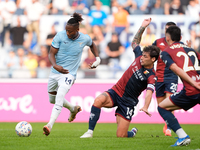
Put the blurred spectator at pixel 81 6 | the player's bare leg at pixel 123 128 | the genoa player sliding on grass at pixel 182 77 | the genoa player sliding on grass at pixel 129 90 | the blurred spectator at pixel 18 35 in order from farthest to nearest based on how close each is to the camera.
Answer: the blurred spectator at pixel 81 6
the blurred spectator at pixel 18 35
the player's bare leg at pixel 123 128
the genoa player sliding on grass at pixel 129 90
the genoa player sliding on grass at pixel 182 77

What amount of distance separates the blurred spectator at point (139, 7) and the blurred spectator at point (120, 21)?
1.42ft

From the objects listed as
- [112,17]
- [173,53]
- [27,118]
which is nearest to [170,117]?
[173,53]

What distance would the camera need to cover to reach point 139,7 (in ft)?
51.5

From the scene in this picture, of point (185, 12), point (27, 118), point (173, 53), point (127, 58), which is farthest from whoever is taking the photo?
point (185, 12)

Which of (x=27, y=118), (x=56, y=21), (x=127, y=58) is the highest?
(x=56, y=21)

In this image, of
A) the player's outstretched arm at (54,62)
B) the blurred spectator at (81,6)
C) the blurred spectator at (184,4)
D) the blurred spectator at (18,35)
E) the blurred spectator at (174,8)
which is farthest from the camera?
the blurred spectator at (184,4)

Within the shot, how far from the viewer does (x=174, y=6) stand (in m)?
15.6

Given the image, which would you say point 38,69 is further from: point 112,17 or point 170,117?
point 170,117

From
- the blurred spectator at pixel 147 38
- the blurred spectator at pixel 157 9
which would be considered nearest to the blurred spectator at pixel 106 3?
the blurred spectator at pixel 157 9

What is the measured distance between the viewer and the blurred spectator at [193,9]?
15555 mm

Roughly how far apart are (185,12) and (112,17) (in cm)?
335

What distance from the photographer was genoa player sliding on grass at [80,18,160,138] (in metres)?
6.39

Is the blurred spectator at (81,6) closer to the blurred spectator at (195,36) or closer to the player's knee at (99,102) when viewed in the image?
the blurred spectator at (195,36)

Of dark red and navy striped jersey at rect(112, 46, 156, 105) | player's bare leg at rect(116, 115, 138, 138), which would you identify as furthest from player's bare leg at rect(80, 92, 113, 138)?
player's bare leg at rect(116, 115, 138, 138)
